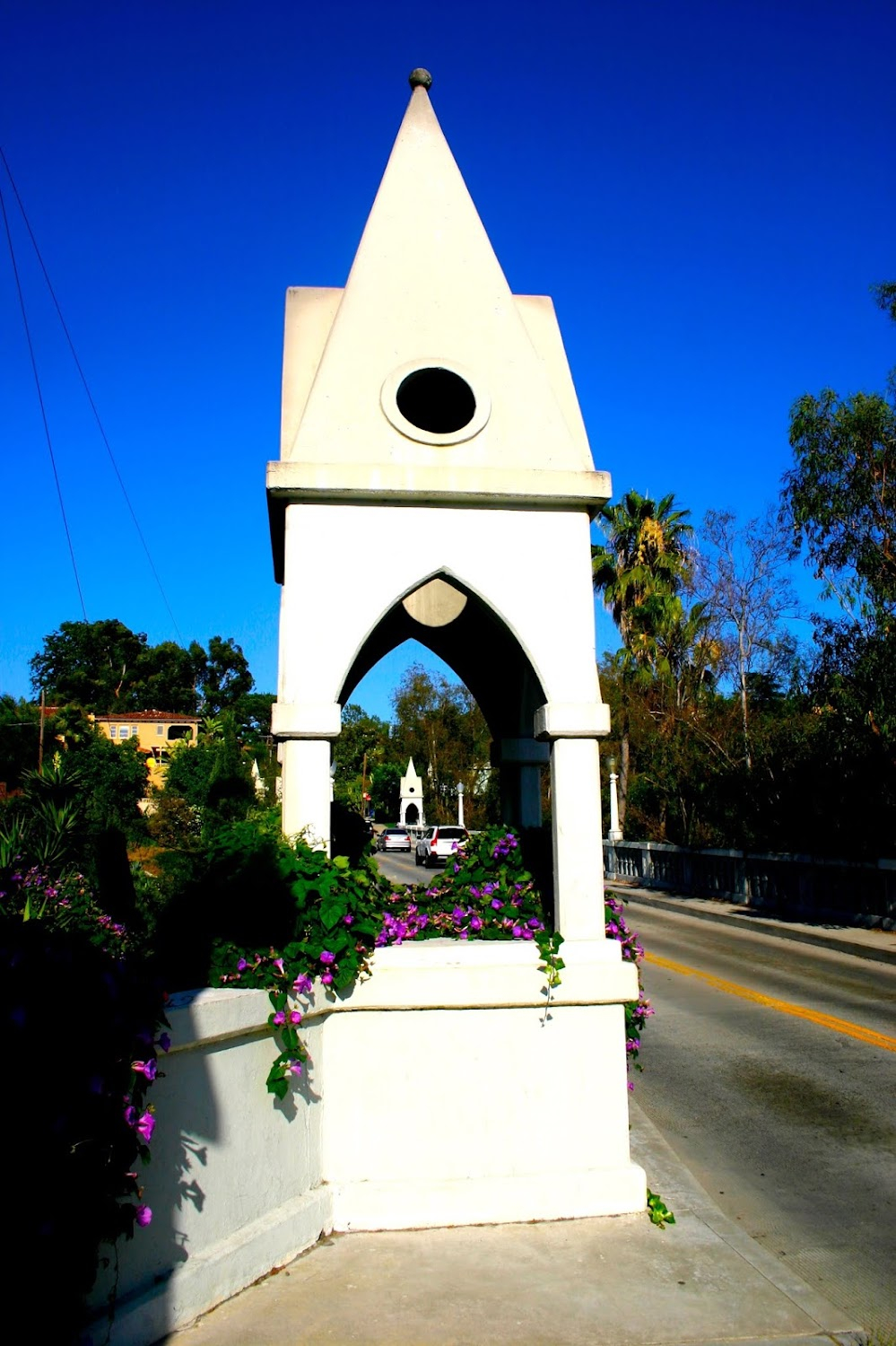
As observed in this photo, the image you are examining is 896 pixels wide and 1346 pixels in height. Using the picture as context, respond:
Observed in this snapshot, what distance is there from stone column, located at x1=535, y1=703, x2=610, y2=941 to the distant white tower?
53912 millimetres

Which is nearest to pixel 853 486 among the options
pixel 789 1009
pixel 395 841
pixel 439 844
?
pixel 789 1009

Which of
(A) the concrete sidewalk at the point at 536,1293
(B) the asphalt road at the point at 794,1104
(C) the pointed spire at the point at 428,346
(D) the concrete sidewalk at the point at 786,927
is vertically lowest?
(B) the asphalt road at the point at 794,1104

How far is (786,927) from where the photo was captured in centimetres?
1719

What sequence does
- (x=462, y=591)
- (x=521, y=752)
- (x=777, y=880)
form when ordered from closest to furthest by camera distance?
1. (x=462, y=591)
2. (x=521, y=752)
3. (x=777, y=880)

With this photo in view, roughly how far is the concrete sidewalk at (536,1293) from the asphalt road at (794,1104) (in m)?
0.51

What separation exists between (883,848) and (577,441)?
46.1ft

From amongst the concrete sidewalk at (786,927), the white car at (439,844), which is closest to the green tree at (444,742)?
the white car at (439,844)

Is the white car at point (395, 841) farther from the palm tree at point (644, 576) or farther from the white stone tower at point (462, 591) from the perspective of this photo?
the white stone tower at point (462, 591)

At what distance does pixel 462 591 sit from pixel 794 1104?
488 centimetres

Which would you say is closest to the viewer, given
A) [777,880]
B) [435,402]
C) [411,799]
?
[435,402]

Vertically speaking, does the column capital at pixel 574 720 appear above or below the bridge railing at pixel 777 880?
above

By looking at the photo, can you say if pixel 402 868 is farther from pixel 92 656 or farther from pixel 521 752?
pixel 92 656

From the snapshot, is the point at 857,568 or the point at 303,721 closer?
the point at 303,721

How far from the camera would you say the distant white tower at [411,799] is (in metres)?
59.2
